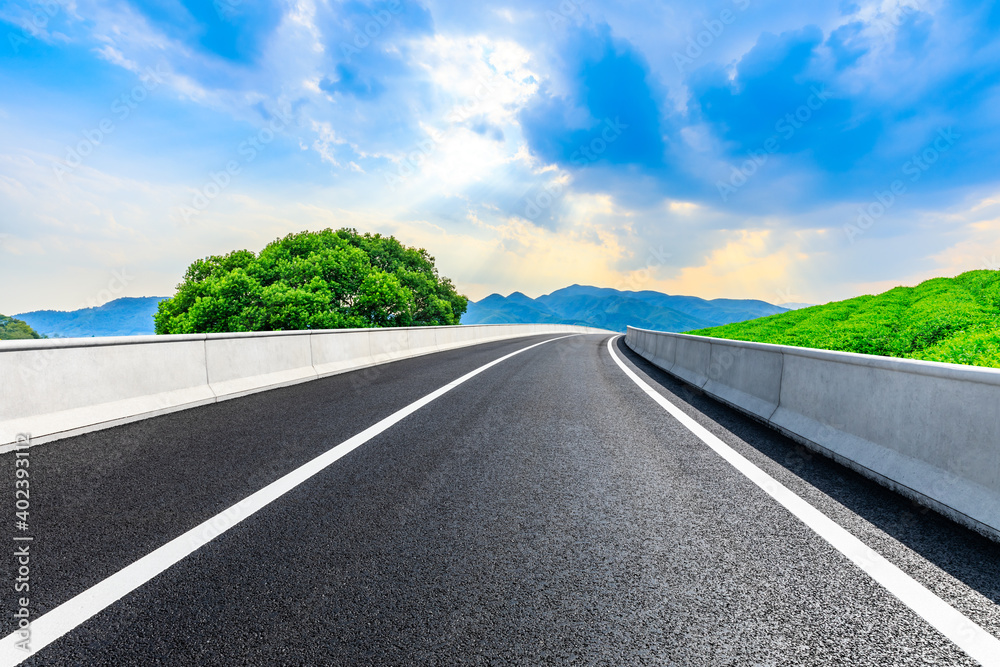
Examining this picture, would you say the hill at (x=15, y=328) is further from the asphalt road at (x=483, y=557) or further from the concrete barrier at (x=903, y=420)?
the concrete barrier at (x=903, y=420)

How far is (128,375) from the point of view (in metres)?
6.84

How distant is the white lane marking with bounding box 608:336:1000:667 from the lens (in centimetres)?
218

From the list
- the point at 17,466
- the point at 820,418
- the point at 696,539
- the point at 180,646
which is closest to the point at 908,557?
the point at 696,539

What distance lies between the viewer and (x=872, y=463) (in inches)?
174

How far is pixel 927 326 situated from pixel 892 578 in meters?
19.7

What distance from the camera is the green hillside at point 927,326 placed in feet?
42.4

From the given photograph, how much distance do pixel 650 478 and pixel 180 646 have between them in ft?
11.3

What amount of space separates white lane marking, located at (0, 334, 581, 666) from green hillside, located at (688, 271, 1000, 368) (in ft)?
39.8

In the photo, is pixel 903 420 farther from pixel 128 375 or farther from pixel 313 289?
pixel 313 289

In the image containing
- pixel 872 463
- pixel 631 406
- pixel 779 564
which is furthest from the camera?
pixel 631 406

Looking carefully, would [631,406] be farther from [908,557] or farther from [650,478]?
[908,557]

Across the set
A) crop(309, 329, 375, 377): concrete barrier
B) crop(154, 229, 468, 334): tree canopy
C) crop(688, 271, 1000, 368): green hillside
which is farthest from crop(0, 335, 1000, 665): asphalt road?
crop(154, 229, 468, 334): tree canopy

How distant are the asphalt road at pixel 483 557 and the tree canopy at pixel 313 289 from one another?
130ft

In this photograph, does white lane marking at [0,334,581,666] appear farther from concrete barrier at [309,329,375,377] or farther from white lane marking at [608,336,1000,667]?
concrete barrier at [309,329,375,377]
